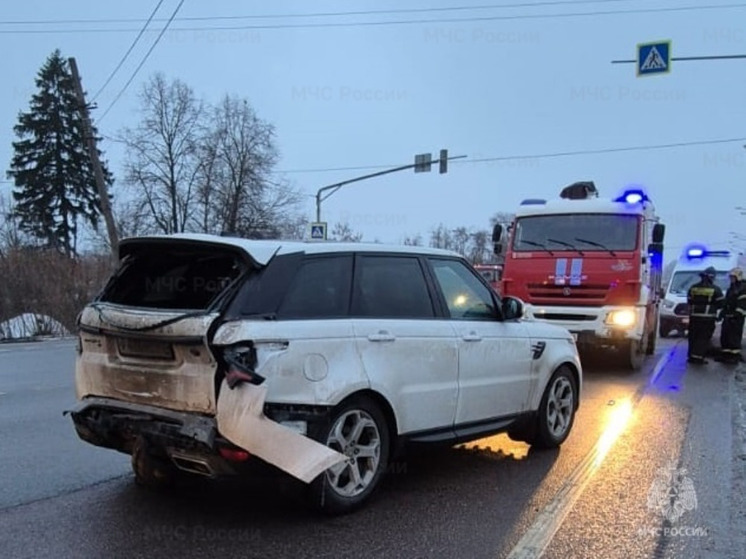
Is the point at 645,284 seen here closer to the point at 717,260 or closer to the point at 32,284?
the point at 717,260

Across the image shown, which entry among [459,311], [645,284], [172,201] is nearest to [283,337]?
[459,311]

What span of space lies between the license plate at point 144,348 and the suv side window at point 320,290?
708 mm

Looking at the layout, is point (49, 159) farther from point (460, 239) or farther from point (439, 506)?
point (439, 506)

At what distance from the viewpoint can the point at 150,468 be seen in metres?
4.54

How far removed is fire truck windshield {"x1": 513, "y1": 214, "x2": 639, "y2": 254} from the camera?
38.2ft

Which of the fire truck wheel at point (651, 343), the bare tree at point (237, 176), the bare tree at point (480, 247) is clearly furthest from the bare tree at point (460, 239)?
the fire truck wheel at point (651, 343)

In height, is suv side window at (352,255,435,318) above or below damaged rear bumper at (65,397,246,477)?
above

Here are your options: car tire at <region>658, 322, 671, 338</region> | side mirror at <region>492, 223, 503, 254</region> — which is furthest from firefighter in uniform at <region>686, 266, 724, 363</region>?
car tire at <region>658, 322, 671, 338</region>

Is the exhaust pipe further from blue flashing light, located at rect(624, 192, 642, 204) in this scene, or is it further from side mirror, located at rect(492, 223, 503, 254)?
blue flashing light, located at rect(624, 192, 642, 204)

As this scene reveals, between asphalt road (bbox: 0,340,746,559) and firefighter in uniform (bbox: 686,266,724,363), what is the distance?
618 centimetres

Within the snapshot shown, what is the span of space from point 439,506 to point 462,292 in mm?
1712

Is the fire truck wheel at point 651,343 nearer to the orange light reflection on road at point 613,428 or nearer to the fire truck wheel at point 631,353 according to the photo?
the fire truck wheel at point 631,353

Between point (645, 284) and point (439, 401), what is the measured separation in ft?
26.4

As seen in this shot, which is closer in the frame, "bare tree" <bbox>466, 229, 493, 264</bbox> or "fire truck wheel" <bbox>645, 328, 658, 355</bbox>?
"fire truck wheel" <bbox>645, 328, 658, 355</bbox>
